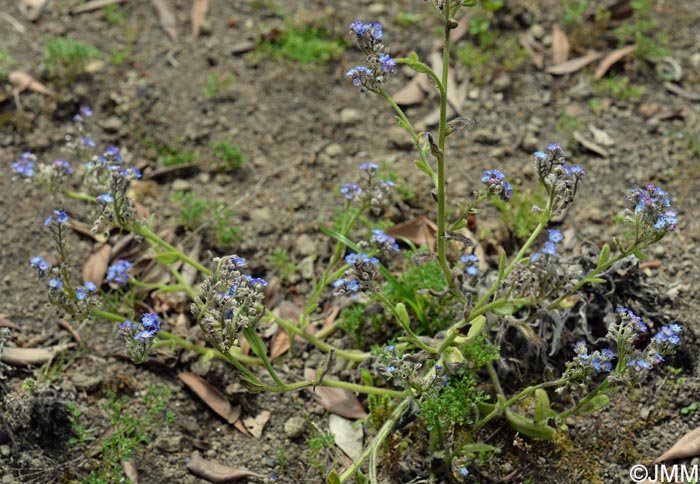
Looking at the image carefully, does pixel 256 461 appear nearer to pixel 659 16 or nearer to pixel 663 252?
pixel 663 252

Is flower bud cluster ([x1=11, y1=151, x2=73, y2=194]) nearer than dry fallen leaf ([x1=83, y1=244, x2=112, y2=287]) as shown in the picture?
Yes

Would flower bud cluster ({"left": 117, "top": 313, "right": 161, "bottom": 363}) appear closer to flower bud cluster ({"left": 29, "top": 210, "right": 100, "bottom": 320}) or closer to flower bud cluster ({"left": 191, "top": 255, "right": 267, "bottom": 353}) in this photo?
flower bud cluster ({"left": 191, "top": 255, "right": 267, "bottom": 353})

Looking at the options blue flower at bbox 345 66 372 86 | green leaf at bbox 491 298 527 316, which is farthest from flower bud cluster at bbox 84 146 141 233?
green leaf at bbox 491 298 527 316

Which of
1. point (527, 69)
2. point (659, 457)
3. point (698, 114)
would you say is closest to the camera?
point (659, 457)

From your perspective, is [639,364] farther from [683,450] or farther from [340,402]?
[340,402]

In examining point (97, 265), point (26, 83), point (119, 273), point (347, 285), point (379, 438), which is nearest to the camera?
point (347, 285)

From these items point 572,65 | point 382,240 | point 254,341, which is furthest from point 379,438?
point 572,65

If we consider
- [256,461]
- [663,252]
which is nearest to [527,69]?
[663,252]
